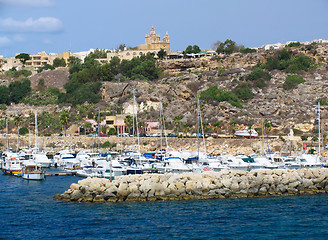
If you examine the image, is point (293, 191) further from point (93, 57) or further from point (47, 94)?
point (93, 57)

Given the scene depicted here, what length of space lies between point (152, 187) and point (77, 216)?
22.3 feet

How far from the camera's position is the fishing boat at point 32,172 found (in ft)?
185

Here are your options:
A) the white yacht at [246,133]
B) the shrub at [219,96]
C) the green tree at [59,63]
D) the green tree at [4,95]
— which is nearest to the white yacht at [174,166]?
the white yacht at [246,133]

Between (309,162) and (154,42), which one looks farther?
(154,42)

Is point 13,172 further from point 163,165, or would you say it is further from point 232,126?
point 232,126

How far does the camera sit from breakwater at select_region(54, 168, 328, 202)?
136 ft

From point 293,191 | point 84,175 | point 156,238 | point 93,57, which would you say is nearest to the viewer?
point 156,238

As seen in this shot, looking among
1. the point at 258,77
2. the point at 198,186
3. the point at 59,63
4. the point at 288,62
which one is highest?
the point at 59,63

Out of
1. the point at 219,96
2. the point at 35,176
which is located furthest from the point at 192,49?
the point at 35,176

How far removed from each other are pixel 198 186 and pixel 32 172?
20.9m

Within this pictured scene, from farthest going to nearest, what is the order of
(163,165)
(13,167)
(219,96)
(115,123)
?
1. (219,96)
2. (115,123)
3. (13,167)
4. (163,165)

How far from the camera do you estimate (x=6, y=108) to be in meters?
121

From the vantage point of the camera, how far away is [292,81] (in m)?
113

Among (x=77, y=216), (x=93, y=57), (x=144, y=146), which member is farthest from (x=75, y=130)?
(x=77, y=216)
